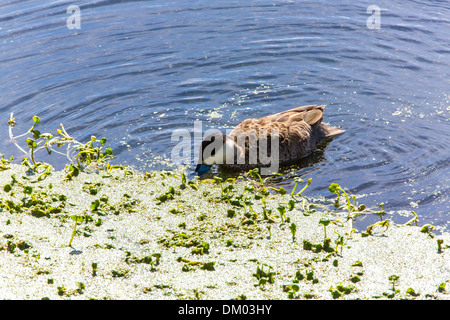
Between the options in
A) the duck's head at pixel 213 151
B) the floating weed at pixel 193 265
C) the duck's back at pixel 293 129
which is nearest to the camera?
the floating weed at pixel 193 265

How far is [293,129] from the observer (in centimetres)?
738

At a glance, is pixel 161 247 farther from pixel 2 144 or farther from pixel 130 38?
pixel 130 38

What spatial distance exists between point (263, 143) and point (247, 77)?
2.71 metres

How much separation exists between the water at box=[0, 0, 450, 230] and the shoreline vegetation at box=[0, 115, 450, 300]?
42.9 inches

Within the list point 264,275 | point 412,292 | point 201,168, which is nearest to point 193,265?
point 264,275

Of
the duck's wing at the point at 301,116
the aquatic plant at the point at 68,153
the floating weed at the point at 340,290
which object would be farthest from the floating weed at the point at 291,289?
Answer: the duck's wing at the point at 301,116

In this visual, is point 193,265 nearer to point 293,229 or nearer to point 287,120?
point 293,229

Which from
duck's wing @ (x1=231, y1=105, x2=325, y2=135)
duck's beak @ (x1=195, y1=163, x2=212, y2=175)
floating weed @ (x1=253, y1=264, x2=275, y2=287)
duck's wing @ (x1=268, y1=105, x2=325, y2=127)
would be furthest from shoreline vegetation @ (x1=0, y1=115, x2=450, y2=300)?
duck's wing @ (x1=268, y1=105, x2=325, y2=127)

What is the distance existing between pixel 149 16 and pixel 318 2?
4.54 metres

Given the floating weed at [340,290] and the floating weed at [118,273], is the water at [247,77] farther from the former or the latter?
the floating weed at [118,273]

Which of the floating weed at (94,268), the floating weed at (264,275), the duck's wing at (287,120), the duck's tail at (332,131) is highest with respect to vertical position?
the duck's wing at (287,120)

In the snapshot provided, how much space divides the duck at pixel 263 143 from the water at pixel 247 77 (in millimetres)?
453

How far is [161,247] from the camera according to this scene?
4344mm

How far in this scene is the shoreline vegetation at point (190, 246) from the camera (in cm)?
373
